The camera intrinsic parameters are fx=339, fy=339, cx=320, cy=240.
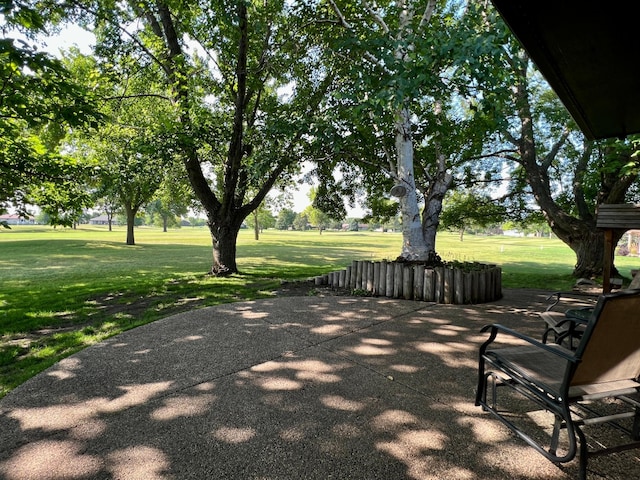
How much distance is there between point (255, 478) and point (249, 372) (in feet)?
5.35

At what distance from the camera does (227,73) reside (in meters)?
10.9

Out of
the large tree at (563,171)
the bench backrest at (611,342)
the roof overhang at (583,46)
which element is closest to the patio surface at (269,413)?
the bench backrest at (611,342)

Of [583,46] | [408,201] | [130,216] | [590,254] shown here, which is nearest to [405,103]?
[408,201]

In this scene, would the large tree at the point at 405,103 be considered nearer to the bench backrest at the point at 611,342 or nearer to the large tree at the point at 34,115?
the bench backrest at the point at 611,342

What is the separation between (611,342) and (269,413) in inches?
101

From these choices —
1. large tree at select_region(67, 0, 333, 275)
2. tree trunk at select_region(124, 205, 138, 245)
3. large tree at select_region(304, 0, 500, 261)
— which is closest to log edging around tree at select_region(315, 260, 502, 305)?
large tree at select_region(304, 0, 500, 261)

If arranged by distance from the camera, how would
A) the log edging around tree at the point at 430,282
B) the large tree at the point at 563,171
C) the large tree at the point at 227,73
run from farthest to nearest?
Answer: the large tree at the point at 563,171, the large tree at the point at 227,73, the log edging around tree at the point at 430,282

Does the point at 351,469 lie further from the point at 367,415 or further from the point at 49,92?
the point at 49,92

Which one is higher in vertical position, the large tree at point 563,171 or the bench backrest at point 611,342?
the large tree at point 563,171

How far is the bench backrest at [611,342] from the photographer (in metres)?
2.05

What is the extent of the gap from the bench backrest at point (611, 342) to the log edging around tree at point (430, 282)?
187 inches

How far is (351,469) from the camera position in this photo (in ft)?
7.43

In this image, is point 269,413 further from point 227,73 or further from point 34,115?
point 227,73

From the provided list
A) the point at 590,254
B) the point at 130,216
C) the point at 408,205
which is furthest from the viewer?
the point at 130,216
